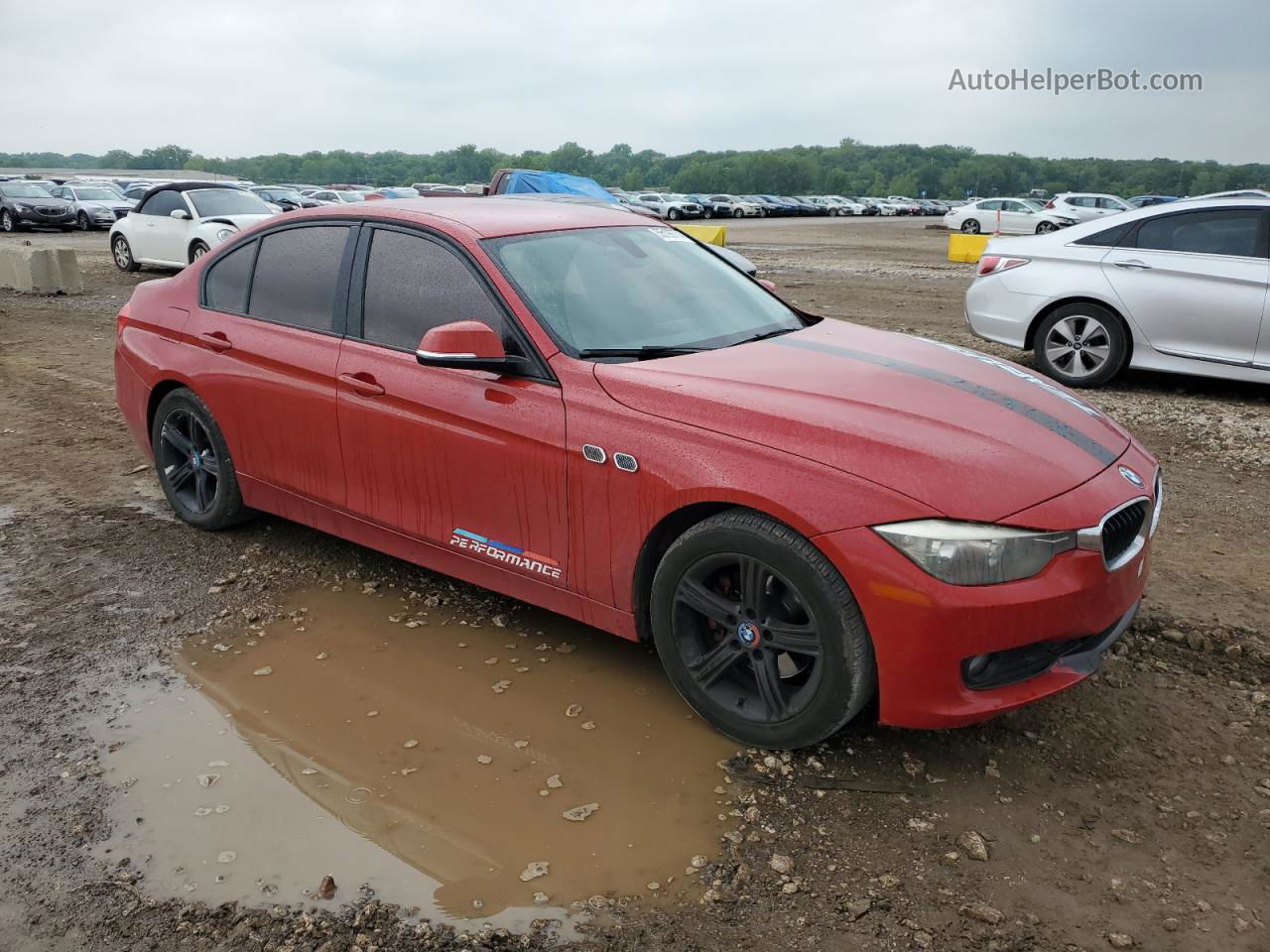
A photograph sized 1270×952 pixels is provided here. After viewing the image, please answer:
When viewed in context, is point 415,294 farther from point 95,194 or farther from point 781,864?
point 95,194

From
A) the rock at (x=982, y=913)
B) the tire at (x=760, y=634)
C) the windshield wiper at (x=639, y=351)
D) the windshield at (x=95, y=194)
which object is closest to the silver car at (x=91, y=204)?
→ the windshield at (x=95, y=194)

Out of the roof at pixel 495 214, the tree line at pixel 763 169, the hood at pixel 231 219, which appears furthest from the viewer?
the tree line at pixel 763 169

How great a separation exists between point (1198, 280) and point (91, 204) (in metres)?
32.1

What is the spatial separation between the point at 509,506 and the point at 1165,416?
19.2ft

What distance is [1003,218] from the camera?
38.4 meters

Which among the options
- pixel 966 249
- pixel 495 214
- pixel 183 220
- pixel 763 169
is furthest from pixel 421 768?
pixel 763 169

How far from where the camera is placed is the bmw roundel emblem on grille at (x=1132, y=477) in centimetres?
330

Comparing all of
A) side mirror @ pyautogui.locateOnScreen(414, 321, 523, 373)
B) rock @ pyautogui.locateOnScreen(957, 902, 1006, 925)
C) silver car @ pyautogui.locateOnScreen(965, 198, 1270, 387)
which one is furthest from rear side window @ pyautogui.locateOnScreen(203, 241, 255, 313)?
silver car @ pyautogui.locateOnScreen(965, 198, 1270, 387)

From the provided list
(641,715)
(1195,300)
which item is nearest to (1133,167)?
(1195,300)

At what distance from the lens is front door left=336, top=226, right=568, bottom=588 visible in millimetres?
3619

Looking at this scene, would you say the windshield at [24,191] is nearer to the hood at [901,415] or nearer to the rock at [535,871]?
the hood at [901,415]

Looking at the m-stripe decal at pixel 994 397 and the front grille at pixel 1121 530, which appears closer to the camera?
the front grille at pixel 1121 530

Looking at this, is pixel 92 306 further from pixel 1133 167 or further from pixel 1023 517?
pixel 1133 167

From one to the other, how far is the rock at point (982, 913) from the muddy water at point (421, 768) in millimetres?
682
